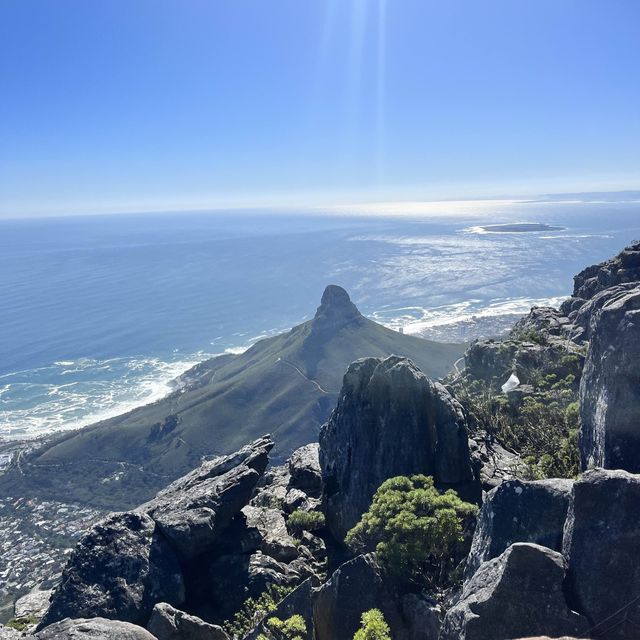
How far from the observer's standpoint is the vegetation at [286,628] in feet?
60.4

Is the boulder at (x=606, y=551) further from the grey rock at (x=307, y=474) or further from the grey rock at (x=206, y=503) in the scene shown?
the grey rock at (x=307, y=474)

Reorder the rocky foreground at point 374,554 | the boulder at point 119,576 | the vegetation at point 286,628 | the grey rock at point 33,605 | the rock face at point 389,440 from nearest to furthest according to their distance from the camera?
the rocky foreground at point 374,554
the vegetation at point 286,628
the boulder at point 119,576
the rock face at point 389,440
the grey rock at point 33,605

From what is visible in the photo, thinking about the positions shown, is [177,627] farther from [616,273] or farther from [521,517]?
[616,273]

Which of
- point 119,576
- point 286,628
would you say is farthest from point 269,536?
point 286,628

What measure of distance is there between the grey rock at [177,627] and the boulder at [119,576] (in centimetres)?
303

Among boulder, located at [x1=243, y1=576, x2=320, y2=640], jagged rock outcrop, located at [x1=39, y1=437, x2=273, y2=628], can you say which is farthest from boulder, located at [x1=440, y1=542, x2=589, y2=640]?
jagged rock outcrop, located at [x1=39, y1=437, x2=273, y2=628]

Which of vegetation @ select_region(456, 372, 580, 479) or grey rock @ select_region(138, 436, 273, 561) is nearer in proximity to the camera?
grey rock @ select_region(138, 436, 273, 561)

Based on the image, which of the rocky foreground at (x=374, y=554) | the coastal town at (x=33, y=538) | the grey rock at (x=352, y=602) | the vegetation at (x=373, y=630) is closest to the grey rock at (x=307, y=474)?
the rocky foreground at (x=374, y=554)

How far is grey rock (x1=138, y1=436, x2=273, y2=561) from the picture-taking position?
26250 mm

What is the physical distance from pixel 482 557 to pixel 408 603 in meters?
3.99

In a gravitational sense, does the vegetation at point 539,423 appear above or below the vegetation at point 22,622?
above

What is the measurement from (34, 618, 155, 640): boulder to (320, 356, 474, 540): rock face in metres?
12.8

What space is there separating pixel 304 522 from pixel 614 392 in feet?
63.2

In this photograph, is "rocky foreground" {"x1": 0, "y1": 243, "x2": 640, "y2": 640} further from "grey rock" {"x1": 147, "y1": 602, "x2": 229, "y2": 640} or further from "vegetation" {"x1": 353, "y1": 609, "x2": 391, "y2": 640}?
"vegetation" {"x1": 353, "y1": 609, "x2": 391, "y2": 640}
